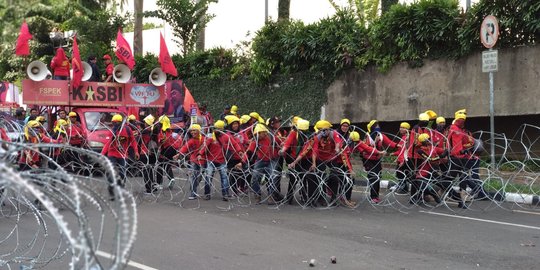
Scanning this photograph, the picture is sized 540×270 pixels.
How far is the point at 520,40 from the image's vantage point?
49.0 ft

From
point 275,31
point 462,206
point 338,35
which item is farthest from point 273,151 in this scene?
point 275,31

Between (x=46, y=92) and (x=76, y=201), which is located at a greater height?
(x=46, y=92)

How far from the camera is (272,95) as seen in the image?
21688 millimetres

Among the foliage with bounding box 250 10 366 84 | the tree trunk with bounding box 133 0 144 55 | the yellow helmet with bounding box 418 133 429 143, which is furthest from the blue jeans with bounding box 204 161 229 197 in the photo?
the tree trunk with bounding box 133 0 144 55

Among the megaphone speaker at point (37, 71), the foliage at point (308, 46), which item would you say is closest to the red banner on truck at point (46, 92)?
the megaphone speaker at point (37, 71)

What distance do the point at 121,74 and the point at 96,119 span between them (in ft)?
4.70

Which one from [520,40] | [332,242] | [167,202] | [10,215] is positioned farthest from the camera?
[520,40]

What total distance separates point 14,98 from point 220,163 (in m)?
17.3

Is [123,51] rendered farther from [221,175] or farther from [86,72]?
[221,175]

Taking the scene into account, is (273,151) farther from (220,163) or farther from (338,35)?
(338,35)

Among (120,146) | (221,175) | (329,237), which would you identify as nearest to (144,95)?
(120,146)

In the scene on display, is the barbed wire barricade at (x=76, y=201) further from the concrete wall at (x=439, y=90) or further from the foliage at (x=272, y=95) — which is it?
the foliage at (x=272, y=95)

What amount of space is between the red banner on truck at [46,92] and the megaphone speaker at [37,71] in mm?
123

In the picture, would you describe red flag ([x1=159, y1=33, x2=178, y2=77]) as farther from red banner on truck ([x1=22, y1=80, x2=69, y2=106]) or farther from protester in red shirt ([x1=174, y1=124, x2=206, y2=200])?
protester in red shirt ([x1=174, y1=124, x2=206, y2=200])
